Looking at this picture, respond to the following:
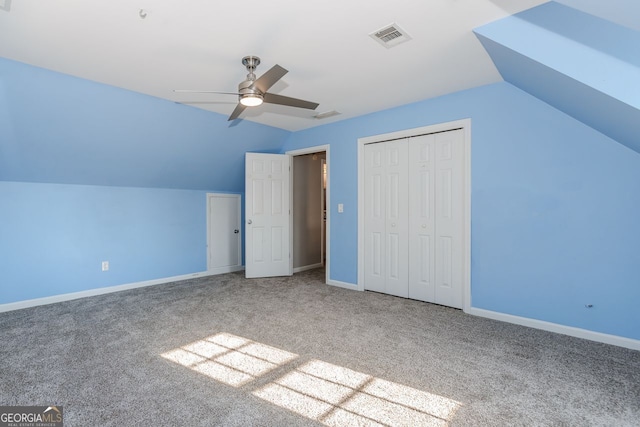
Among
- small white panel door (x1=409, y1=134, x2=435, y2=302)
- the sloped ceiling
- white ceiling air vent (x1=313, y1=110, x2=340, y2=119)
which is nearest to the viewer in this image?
the sloped ceiling

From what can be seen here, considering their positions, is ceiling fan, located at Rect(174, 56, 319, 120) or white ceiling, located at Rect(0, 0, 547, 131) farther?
ceiling fan, located at Rect(174, 56, 319, 120)

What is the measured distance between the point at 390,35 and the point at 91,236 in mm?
4354

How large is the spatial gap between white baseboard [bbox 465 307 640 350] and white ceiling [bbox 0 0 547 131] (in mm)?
2405

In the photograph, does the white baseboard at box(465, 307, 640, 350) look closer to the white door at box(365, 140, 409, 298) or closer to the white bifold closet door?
the white bifold closet door

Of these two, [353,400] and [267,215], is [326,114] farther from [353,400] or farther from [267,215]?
[353,400]

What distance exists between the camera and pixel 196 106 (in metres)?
3.83

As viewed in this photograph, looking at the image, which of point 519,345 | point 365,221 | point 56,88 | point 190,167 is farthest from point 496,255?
point 56,88

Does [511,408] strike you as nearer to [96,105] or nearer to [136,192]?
[96,105]

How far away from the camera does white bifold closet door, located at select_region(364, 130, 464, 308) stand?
3486mm

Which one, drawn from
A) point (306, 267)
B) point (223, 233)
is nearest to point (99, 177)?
point (223, 233)

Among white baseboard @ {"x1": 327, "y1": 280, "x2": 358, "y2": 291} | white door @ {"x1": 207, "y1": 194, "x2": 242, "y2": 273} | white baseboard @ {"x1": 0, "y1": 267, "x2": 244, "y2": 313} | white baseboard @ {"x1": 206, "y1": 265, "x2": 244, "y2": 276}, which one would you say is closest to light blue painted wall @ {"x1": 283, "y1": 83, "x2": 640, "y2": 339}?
white baseboard @ {"x1": 327, "y1": 280, "x2": 358, "y2": 291}

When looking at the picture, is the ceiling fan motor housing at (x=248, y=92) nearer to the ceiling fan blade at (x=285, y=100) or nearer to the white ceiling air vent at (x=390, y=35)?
the ceiling fan blade at (x=285, y=100)

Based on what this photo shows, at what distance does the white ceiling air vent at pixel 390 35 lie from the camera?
221 cm

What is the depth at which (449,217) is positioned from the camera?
11.5 feet
